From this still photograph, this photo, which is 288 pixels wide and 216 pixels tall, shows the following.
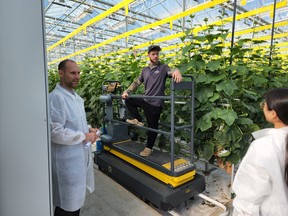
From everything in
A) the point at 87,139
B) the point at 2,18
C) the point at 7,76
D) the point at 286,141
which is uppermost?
the point at 2,18

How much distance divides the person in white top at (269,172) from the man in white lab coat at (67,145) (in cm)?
106

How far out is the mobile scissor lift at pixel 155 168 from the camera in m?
2.35

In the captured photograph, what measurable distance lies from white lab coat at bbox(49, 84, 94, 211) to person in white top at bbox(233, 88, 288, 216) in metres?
1.06

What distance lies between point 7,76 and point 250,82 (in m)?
3.13

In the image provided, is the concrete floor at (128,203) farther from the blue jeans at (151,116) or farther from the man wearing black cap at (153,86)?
the blue jeans at (151,116)

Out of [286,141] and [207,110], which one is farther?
[207,110]

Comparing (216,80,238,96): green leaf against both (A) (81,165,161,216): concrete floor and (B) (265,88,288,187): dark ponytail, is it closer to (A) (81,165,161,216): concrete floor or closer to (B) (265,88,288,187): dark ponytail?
(B) (265,88,288,187): dark ponytail

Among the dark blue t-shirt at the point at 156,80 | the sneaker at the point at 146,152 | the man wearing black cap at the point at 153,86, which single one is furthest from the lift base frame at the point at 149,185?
the dark blue t-shirt at the point at 156,80

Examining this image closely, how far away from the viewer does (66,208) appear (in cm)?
148

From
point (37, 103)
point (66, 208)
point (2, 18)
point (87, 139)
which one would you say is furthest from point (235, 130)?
point (2, 18)

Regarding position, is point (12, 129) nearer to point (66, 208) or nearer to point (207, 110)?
point (66, 208)

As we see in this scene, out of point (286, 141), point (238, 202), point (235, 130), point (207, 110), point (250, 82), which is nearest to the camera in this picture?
point (286, 141)

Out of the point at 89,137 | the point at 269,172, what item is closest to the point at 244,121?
the point at 269,172

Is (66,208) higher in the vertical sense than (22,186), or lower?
lower
